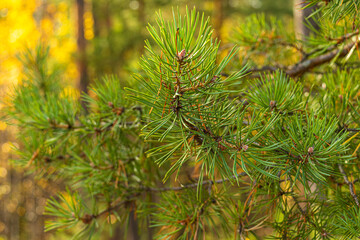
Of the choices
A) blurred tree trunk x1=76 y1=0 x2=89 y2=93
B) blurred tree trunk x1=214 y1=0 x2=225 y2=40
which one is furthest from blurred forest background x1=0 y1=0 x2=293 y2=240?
blurred tree trunk x1=76 y1=0 x2=89 y2=93

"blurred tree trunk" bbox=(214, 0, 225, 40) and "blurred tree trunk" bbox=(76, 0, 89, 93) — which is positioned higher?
"blurred tree trunk" bbox=(214, 0, 225, 40)

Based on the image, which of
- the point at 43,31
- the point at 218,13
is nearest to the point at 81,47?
the point at 218,13

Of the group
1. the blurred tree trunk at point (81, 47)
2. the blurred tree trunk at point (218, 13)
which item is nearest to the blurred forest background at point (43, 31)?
the blurred tree trunk at point (218, 13)

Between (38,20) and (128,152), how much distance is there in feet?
23.9

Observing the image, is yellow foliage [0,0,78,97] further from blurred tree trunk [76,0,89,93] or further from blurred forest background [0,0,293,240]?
blurred tree trunk [76,0,89,93]

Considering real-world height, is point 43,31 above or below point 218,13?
above

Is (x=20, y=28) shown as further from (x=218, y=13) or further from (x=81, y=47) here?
(x=218, y=13)

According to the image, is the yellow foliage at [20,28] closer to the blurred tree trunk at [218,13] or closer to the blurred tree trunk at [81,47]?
the blurred tree trunk at [81,47]

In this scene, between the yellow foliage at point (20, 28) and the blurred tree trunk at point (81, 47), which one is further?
the yellow foliage at point (20, 28)

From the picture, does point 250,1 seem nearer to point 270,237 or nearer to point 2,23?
point 2,23

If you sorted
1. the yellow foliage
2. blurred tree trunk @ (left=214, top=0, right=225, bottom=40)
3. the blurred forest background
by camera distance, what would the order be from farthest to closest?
the yellow foliage < blurred tree trunk @ (left=214, top=0, right=225, bottom=40) < the blurred forest background

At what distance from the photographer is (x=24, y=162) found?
961 mm

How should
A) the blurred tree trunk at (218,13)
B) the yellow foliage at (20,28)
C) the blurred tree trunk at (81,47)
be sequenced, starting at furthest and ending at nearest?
1. the yellow foliage at (20,28)
2. the blurred tree trunk at (218,13)
3. the blurred tree trunk at (81,47)

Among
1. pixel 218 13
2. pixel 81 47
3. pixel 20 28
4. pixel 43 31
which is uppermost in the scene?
pixel 20 28
